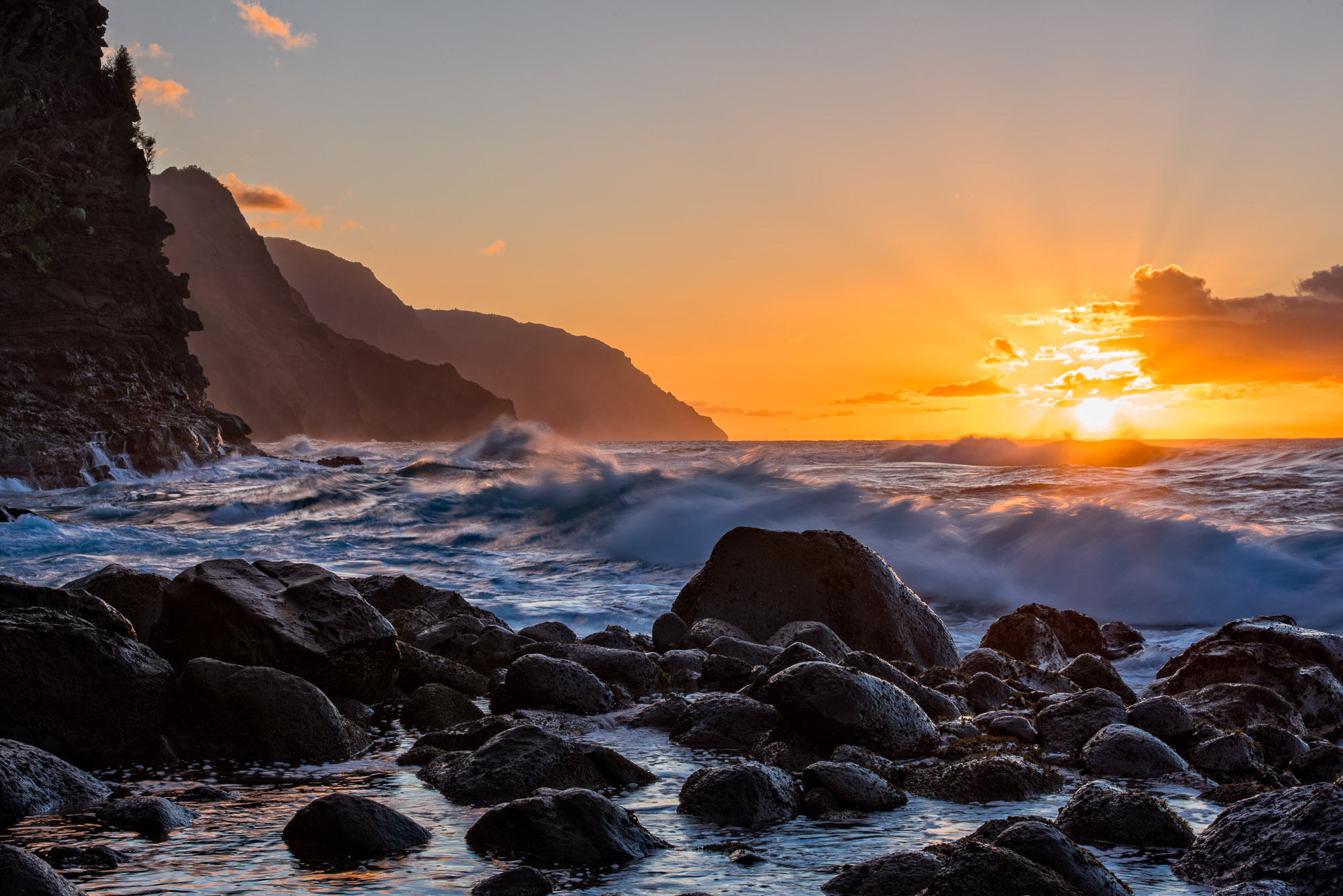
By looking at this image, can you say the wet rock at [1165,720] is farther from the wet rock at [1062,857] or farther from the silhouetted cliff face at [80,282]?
the silhouetted cliff face at [80,282]

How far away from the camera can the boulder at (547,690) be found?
19.8 ft

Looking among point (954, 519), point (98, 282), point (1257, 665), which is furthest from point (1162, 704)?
point (98, 282)

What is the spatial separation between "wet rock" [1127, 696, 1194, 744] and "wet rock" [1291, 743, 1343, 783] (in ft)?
1.70

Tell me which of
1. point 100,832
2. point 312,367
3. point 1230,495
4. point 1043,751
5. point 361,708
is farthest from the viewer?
point 312,367

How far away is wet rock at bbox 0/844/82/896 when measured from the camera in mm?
2652

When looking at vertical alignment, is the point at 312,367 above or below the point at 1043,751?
above

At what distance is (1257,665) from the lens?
6.78m

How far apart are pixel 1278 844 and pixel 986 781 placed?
1342 mm

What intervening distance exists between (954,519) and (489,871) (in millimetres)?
14375

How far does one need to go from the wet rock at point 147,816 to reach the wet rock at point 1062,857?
121 inches

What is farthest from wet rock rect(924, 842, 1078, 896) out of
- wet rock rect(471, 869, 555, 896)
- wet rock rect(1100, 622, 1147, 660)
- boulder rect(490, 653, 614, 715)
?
wet rock rect(1100, 622, 1147, 660)

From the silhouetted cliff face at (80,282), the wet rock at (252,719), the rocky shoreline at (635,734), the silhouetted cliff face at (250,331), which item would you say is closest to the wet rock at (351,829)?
the rocky shoreline at (635,734)

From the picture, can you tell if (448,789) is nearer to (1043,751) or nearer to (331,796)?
(331,796)

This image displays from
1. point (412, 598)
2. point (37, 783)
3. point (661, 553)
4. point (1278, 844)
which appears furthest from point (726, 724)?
point (661, 553)
